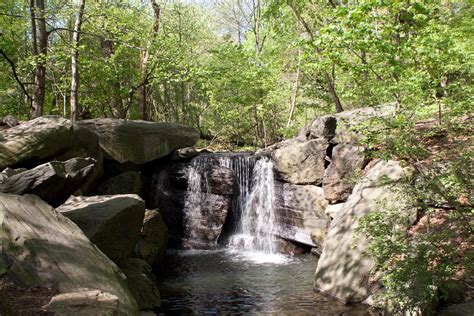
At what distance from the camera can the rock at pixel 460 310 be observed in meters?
4.73

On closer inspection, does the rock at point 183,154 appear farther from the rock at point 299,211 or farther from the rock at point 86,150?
the rock at point 299,211

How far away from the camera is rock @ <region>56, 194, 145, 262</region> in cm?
667

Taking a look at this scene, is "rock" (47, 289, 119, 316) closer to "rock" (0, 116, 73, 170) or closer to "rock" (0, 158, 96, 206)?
"rock" (0, 158, 96, 206)

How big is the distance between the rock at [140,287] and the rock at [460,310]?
4.65 meters

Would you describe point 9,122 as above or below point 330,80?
below

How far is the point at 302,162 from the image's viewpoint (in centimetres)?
1223

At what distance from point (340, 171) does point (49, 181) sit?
300 inches


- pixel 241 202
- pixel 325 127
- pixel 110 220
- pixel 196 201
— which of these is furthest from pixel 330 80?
pixel 110 220

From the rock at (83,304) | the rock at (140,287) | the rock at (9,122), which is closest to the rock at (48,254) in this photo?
the rock at (83,304)

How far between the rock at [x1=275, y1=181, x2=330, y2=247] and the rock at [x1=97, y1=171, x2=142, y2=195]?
187 inches

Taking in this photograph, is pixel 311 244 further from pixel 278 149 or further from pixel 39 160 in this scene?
pixel 39 160

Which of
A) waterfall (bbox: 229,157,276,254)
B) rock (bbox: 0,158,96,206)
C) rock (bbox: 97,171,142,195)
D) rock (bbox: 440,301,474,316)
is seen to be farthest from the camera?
rock (bbox: 97,171,142,195)

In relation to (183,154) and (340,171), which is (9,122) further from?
(340,171)

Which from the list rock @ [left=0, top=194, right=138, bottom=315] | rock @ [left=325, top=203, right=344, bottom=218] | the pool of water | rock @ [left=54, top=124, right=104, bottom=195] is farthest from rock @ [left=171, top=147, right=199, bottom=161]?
rock @ [left=0, top=194, right=138, bottom=315]
